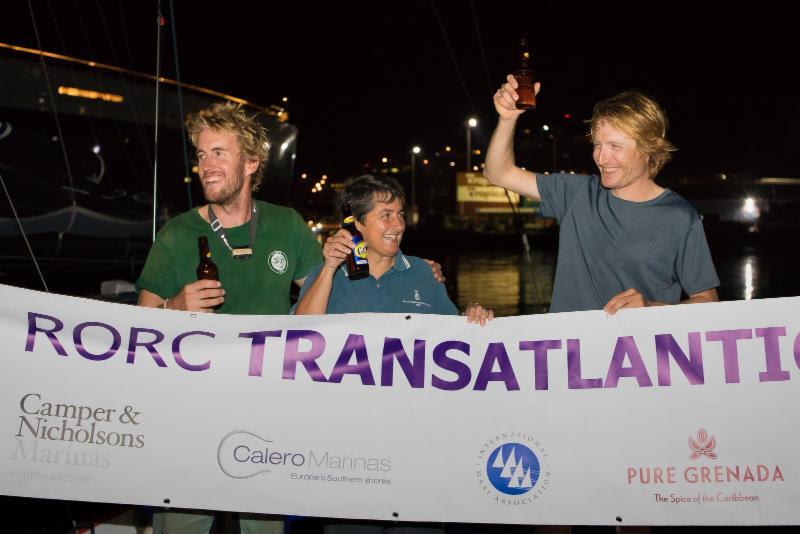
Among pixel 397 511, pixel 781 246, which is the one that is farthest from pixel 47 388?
pixel 781 246

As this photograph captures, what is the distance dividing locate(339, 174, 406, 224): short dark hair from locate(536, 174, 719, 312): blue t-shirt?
685mm

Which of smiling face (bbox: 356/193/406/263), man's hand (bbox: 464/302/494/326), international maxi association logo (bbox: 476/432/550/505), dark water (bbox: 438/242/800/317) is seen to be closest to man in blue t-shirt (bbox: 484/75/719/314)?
man's hand (bbox: 464/302/494/326)

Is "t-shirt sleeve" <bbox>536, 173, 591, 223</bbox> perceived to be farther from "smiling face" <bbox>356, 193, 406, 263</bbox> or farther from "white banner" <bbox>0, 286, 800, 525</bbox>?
"smiling face" <bbox>356, 193, 406, 263</bbox>

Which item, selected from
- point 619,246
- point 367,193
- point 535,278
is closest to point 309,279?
point 367,193

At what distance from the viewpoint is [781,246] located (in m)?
36.3

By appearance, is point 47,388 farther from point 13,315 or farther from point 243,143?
point 243,143

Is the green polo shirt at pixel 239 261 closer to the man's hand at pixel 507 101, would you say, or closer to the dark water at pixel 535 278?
Answer: the man's hand at pixel 507 101

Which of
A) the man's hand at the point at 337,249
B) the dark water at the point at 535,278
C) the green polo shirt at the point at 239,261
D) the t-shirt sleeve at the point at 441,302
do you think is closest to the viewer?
the man's hand at the point at 337,249

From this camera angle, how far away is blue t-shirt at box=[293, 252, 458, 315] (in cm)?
393

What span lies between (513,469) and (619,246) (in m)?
1.07

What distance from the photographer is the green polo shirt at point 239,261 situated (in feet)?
12.4

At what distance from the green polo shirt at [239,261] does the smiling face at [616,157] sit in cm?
145

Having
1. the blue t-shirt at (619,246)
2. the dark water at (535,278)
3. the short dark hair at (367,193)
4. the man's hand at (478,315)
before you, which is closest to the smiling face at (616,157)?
the blue t-shirt at (619,246)

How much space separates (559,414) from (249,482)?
1.35 metres
